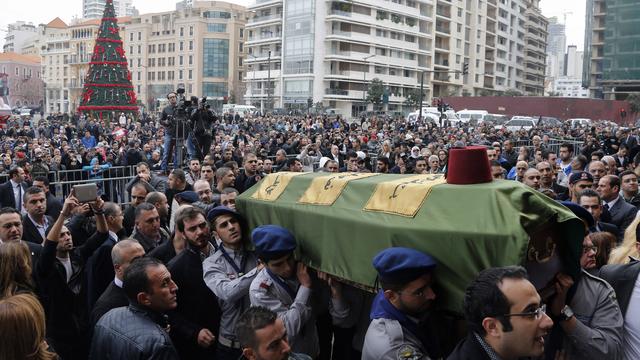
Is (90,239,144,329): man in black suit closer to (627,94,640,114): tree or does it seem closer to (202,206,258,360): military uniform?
(202,206,258,360): military uniform

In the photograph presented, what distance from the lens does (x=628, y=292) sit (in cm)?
333

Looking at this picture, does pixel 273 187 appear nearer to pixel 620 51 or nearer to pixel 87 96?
pixel 87 96

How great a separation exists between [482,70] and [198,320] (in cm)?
8900

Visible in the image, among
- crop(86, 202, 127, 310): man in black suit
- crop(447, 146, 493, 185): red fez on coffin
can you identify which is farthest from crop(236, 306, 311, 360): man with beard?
crop(86, 202, 127, 310): man in black suit

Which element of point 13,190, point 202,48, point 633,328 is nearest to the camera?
point 633,328

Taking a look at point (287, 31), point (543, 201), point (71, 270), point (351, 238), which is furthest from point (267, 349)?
point (287, 31)

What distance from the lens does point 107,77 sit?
34.9m

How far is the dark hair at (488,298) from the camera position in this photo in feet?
8.29

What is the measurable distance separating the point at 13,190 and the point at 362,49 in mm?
62667

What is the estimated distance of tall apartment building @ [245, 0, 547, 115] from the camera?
67.4 meters

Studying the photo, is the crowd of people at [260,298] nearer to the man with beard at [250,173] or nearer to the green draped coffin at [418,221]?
the green draped coffin at [418,221]

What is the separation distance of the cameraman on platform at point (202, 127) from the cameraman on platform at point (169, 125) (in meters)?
0.52

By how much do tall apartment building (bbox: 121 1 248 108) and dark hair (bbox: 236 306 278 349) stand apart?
8544cm

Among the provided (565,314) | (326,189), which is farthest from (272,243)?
(565,314)
